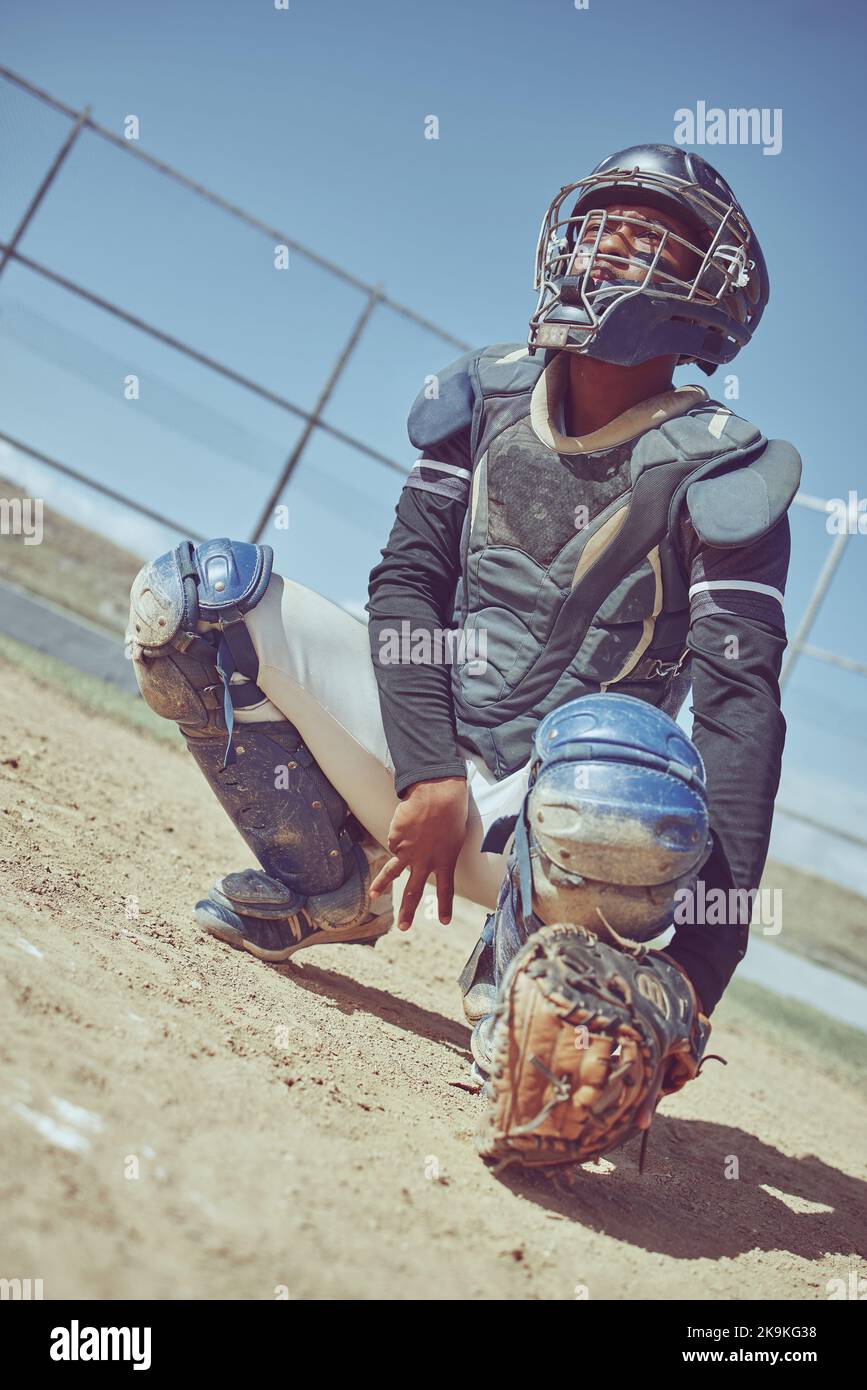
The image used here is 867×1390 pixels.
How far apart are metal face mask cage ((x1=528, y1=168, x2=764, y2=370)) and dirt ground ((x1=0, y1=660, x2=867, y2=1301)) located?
1.60 metres

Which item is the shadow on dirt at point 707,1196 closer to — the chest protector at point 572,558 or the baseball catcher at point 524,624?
the baseball catcher at point 524,624

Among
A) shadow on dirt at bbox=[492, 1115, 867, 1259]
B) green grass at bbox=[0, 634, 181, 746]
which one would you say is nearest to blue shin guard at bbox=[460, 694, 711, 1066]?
shadow on dirt at bbox=[492, 1115, 867, 1259]

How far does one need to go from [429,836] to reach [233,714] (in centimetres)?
61

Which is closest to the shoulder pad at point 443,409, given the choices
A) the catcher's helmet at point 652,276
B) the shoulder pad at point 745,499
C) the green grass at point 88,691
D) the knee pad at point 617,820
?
the catcher's helmet at point 652,276

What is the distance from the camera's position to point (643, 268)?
8.31 ft

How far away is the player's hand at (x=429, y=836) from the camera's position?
7.69 feet

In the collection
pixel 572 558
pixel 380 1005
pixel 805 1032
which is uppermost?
pixel 572 558

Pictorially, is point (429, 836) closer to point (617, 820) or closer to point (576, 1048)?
point (617, 820)

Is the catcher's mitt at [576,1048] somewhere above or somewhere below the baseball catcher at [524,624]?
below

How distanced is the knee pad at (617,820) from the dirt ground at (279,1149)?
473mm

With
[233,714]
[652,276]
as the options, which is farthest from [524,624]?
[652,276]

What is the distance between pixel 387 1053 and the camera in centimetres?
239
